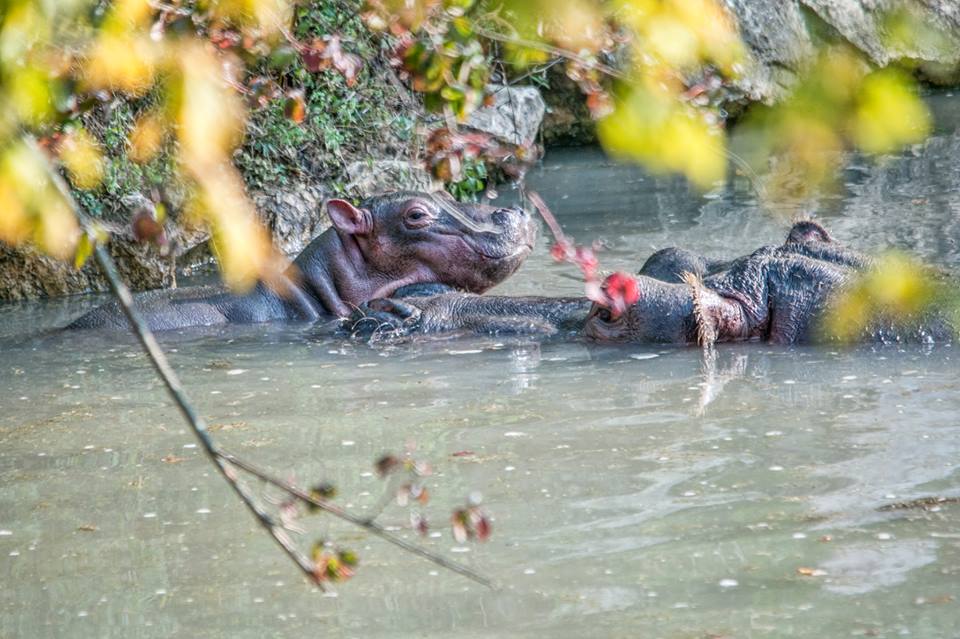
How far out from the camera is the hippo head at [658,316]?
22.9 feet

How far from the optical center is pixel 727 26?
139 cm

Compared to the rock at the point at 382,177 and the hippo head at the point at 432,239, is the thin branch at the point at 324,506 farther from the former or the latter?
the rock at the point at 382,177

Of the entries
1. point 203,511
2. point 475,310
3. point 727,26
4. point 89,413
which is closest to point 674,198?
point 475,310

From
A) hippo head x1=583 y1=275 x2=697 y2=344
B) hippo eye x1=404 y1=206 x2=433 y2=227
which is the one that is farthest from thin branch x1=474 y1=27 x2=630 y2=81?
hippo eye x1=404 y1=206 x2=433 y2=227

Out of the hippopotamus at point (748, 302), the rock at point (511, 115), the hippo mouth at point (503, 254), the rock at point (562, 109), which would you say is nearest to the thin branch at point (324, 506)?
the hippopotamus at point (748, 302)

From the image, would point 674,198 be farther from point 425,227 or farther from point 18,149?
point 18,149

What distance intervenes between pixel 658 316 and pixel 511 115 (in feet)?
25.3

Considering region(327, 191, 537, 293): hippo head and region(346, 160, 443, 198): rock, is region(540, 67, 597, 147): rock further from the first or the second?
region(327, 191, 537, 293): hippo head

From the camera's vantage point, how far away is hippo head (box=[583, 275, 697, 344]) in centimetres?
697

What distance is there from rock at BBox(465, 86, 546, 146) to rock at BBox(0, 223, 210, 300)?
3.98m

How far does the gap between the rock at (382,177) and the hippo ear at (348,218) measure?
11.6ft

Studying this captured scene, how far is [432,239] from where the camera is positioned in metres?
8.77

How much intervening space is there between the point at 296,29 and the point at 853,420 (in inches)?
309

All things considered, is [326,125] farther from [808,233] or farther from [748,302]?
[748,302]
